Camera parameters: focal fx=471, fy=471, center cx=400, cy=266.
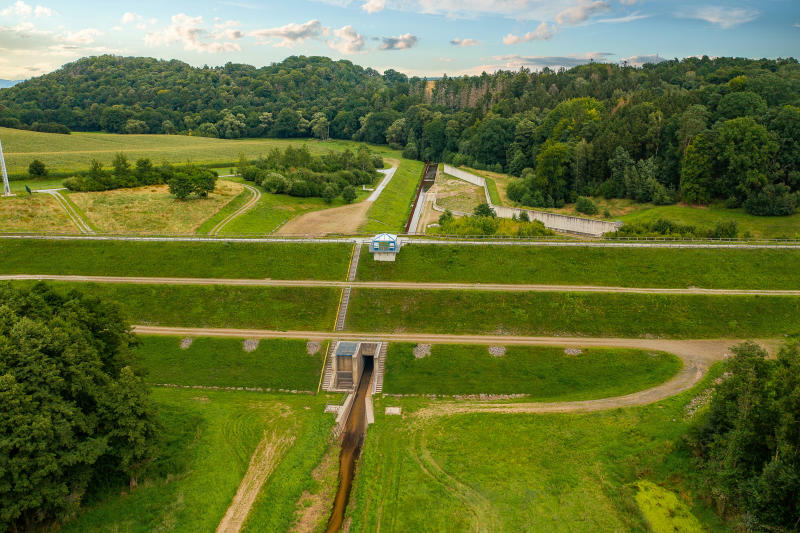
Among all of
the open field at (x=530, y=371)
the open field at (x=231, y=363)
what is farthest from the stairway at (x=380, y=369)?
the open field at (x=231, y=363)

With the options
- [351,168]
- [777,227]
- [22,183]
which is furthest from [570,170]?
[22,183]

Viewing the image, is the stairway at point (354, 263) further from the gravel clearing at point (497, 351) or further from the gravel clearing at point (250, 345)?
the gravel clearing at point (497, 351)

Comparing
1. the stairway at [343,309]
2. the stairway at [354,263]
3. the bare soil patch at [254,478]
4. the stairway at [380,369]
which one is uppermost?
the stairway at [354,263]

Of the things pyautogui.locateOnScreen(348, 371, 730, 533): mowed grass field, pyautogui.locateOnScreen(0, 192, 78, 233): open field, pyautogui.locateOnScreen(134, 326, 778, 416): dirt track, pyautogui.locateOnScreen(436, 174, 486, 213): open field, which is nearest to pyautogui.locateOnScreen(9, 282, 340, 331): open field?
pyautogui.locateOnScreen(134, 326, 778, 416): dirt track

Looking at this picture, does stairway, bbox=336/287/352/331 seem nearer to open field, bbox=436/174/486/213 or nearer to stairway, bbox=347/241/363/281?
stairway, bbox=347/241/363/281

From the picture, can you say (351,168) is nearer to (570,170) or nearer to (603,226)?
(570,170)

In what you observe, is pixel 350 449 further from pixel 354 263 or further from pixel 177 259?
pixel 177 259
